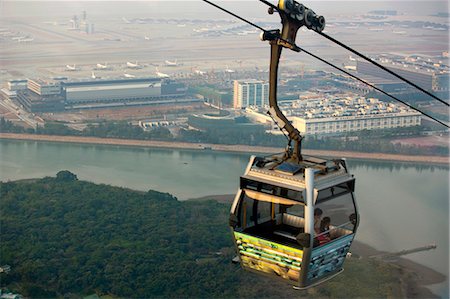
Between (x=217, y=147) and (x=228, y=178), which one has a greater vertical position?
(x=217, y=147)

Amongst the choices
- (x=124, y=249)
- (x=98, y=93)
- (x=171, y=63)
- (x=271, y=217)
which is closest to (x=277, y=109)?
(x=271, y=217)

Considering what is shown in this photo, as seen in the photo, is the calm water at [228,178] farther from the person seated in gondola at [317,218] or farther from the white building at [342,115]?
the person seated in gondola at [317,218]

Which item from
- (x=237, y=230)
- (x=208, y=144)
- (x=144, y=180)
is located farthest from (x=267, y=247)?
(x=208, y=144)

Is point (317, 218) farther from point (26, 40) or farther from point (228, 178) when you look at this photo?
point (26, 40)

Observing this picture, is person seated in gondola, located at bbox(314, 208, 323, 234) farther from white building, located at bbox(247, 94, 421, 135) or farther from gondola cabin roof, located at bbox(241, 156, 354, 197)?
white building, located at bbox(247, 94, 421, 135)

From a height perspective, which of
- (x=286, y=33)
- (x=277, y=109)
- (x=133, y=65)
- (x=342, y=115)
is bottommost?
(x=342, y=115)

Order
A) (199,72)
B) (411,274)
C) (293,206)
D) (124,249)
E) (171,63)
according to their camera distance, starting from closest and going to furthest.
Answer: (293,206)
(411,274)
(124,249)
(199,72)
(171,63)

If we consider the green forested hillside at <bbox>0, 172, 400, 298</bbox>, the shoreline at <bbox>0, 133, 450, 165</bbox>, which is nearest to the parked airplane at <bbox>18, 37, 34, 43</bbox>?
the shoreline at <bbox>0, 133, 450, 165</bbox>

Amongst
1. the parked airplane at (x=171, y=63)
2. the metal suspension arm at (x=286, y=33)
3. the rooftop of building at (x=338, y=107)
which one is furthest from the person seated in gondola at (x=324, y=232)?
the parked airplane at (x=171, y=63)
